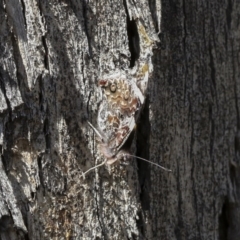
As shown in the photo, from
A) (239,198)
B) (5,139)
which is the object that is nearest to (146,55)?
(5,139)

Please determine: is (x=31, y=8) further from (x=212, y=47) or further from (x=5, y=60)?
(x=212, y=47)

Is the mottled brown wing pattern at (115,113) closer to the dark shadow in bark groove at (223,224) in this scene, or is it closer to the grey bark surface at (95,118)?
the grey bark surface at (95,118)

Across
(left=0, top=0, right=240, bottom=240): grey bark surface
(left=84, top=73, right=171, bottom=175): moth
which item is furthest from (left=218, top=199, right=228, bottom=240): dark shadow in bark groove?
(left=84, top=73, right=171, bottom=175): moth

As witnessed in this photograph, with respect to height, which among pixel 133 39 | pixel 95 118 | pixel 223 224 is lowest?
pixel 223 224

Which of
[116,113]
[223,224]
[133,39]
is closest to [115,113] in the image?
[116,113]

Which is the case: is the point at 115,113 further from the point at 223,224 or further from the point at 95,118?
the point at 223,224

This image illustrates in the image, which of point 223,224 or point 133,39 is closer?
point 133,39
